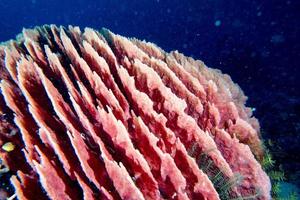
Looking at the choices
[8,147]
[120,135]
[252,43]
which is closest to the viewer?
[120,135]

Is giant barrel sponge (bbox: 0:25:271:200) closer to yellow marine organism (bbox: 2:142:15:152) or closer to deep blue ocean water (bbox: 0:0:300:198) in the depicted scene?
yellow marine organism (bbox: 2:142:15:152)

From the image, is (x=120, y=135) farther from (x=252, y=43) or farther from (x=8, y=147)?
(x=252, y=43)

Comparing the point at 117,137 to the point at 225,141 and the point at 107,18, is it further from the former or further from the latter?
the point at 107,18

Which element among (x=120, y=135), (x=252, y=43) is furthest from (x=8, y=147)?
Result: (x=252, y=43)

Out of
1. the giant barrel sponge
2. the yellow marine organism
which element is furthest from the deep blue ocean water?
the yellow marine organism

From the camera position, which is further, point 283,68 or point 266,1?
point 266,1

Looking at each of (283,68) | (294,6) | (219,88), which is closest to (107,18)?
(294,6)
